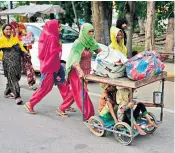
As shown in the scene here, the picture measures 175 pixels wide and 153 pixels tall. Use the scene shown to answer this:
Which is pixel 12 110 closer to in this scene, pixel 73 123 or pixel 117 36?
pixel 73 123

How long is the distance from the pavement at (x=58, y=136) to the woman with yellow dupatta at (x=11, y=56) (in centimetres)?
40

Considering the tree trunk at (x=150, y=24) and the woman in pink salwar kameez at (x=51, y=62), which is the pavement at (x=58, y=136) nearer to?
the woman in pink salwar kameez at (x=51, y=62)

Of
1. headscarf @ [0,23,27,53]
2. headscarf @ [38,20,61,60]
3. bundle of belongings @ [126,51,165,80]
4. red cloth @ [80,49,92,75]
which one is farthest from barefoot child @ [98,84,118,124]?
headscarf @ [0,23,27,53]

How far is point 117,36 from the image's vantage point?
15.3 ft

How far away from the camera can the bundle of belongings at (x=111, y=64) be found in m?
4.15

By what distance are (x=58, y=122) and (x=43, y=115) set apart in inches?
18.6

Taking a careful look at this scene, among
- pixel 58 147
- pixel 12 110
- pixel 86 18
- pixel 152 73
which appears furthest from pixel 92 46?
pixel 86 18

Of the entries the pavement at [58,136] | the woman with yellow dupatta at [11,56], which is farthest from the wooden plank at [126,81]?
the woman with yellow dupatta at [11,56]

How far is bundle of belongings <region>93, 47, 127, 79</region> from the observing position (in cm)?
415

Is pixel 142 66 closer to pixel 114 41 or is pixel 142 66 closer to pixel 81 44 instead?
pixel 114 41

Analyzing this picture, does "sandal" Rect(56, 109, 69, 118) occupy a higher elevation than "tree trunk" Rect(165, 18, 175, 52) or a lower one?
lower

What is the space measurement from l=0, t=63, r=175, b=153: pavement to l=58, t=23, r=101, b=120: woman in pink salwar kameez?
402 millimetres

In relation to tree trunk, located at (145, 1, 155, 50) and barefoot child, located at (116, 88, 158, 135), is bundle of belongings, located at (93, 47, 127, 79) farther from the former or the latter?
tree trunk, located at (145, 1, 155, 50)

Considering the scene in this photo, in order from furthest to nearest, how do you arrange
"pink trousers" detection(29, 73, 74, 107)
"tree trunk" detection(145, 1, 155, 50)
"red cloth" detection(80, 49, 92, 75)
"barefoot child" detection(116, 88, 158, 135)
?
"tree trunk" detection(145, 1, 155, 50)
"pink trousers" detection(29, 73, 74, 107)
"red cloth" detection(80, 49, 92, 75)
"barefoot child" detection(116, 88, 158, 135)
